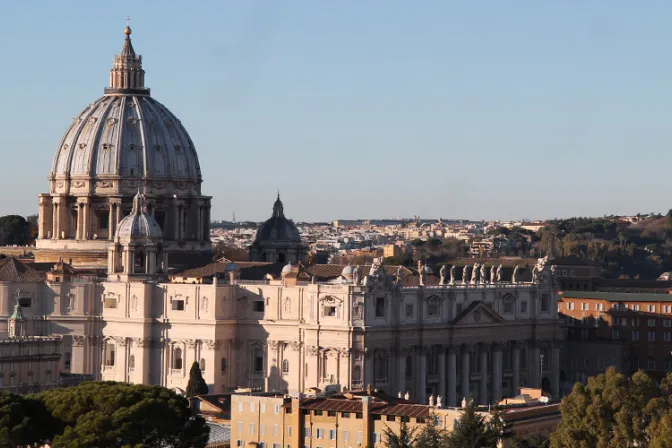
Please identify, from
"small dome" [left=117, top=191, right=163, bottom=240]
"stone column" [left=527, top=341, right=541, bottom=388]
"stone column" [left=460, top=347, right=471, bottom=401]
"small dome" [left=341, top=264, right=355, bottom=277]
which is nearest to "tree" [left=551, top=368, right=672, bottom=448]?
"small dome" [left=341, top=264, right=355, bottom=277]

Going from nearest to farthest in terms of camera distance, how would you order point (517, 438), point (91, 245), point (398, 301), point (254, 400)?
point (517, 438) < point (254, 400) < point (398, 301) < point (91, 245)

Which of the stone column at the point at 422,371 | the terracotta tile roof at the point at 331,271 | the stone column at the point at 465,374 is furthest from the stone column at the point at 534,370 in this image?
the stone column at the point at 422,371

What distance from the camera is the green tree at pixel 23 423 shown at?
331 ft

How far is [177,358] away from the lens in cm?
14462

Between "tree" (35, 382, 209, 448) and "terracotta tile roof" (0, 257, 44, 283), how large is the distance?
139 feet

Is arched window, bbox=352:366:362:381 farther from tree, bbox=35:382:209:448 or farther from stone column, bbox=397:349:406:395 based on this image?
tree, bbox=35:382:209:448

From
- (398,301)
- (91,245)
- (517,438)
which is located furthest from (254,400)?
(91,245)

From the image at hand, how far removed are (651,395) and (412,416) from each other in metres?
9.25

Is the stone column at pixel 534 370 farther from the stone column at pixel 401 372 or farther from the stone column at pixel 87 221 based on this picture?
the stone column at pixel 87 221

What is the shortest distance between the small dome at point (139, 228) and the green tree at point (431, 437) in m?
53.3

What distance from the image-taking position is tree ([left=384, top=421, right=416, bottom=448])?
308 feet

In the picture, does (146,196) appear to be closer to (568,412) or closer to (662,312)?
(662,312)

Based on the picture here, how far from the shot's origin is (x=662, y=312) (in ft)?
539

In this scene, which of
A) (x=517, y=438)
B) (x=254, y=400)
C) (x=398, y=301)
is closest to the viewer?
(x=517, y=438)
